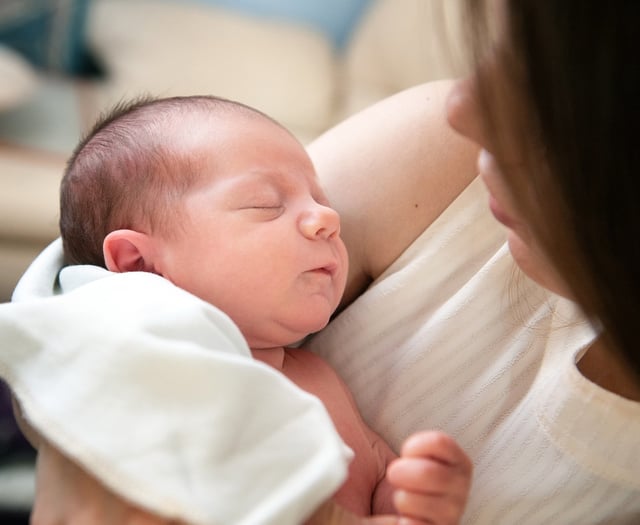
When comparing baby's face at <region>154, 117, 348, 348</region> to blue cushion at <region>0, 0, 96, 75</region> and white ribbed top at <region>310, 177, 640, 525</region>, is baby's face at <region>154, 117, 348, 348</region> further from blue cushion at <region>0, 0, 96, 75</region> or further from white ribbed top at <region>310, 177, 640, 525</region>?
blue cushion at <region>0, 0, 96, 75</region>

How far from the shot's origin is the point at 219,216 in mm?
765

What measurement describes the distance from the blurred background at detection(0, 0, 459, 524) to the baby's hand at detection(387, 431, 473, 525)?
1.44 m

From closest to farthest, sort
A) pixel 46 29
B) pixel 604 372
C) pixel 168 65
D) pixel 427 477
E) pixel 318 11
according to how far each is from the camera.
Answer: pixel 427 477 → pixel 604 372 → pixel 168 65 → pixel 46 29 → pixel 318 11

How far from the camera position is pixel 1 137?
200 centimetres

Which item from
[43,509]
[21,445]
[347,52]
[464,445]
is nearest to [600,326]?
[464,445]

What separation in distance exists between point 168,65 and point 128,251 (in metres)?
1.68

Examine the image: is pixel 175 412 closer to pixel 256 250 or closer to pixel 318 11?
pixel 256 250

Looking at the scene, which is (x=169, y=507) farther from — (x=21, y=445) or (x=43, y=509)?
(x=21, y=445)

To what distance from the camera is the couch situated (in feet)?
6.97

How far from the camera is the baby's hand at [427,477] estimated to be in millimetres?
578

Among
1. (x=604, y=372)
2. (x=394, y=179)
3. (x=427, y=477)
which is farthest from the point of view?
(x=394, y=179)

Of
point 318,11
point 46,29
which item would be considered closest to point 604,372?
point 46,29

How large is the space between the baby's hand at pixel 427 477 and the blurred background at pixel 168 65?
1437mm

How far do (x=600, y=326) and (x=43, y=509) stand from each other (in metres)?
0.47
